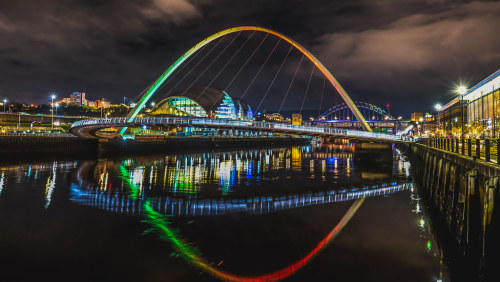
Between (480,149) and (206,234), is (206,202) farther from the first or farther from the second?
(480,149)

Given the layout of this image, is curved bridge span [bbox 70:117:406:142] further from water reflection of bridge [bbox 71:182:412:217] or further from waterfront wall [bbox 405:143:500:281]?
waterfront wall [bbox 405:143:500:281]

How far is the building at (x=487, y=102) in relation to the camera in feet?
127

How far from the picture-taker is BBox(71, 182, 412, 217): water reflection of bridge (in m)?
14.1

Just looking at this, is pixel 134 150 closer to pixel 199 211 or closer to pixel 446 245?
pixel 199 211

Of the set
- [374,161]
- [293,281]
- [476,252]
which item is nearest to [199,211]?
[293,281]

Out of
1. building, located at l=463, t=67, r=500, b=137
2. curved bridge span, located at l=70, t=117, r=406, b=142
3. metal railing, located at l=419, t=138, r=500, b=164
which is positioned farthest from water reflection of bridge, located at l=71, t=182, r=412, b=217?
building, located at l=463, t=67, r=500, b=137

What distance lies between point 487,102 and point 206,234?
4937cm

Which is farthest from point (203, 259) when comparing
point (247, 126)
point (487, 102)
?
point (487, 102)

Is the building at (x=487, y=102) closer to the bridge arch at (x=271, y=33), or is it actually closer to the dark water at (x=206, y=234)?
the bridge arch at (x=271, y=33)

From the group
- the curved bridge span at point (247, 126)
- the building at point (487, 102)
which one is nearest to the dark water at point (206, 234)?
the curved bridge span at point (247, 126)

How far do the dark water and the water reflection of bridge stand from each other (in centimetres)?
5

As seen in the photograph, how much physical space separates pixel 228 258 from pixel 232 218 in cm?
399

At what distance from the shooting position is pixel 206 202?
52.3ft

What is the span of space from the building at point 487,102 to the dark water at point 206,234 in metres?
28.7
